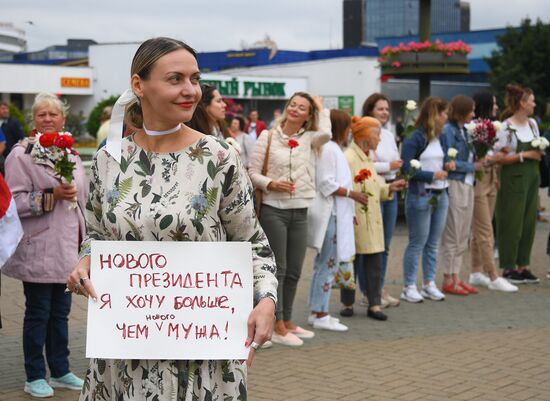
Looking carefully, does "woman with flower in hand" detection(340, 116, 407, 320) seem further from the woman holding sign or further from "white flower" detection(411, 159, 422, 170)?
the woman holding sign

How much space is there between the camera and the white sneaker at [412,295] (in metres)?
9.84

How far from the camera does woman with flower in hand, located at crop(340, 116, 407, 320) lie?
347 inches

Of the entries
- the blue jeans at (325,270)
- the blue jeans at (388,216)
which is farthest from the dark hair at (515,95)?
the blue jeans at (325,270)

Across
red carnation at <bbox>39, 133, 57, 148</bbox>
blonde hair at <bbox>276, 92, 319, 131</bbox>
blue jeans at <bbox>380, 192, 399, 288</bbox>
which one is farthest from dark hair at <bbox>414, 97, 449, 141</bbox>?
red carnation at <bbox>39, 133, 57, 148</bbox>

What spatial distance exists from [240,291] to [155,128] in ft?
2.13

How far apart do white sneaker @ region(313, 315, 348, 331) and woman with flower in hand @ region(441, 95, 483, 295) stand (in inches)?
90.0

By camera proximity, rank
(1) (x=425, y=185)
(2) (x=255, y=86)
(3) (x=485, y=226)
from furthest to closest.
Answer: (2) (x=255, y=86) → (3) (x=485, y=226) → (1) (x=425, y=185)

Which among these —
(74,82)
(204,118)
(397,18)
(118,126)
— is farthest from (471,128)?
(397,18)

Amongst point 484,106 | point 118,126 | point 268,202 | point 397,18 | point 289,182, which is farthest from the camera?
point 397,18

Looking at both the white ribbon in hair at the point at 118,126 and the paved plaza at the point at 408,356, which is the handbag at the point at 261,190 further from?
the white ribbon in hair at the point at 118,126

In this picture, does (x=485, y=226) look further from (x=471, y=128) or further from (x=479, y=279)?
(x=471, y=128)

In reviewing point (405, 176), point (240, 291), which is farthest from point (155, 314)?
point (405, 176)

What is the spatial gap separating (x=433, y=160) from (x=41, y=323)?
16.3ft

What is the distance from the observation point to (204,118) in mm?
6625
